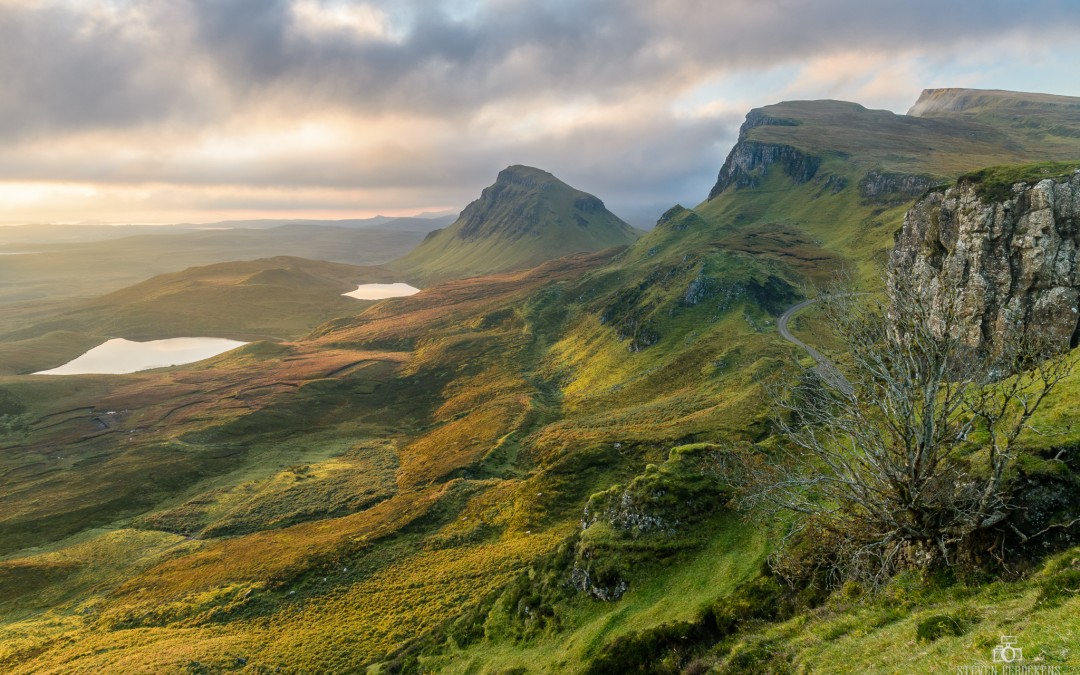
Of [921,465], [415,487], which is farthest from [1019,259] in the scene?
[415,487]

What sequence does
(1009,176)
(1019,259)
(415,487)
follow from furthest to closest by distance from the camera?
(415,487) → (1009,176) → (1019,259)

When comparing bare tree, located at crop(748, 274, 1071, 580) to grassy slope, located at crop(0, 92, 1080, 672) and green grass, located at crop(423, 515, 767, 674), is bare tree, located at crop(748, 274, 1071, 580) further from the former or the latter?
green grass, located at crop(423, 515, 767, 674)

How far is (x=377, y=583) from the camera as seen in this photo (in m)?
52.0

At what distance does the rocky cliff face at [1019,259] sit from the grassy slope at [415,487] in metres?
26.4

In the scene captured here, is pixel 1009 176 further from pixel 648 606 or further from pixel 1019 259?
pixel 648 606

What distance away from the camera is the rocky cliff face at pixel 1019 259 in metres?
43.7

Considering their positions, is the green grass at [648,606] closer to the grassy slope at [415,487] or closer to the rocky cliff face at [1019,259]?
the grassy slope at [415,487]

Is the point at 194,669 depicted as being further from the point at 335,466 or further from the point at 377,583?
the point at 335,466

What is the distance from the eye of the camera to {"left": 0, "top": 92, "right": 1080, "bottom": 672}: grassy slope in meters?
31.6

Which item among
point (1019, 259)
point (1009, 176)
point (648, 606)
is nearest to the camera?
point (648, 606)

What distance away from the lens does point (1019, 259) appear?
1871 inches

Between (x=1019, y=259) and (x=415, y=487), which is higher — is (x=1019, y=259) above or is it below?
above

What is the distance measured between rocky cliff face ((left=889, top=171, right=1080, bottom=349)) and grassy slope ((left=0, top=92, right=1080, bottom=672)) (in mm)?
26387

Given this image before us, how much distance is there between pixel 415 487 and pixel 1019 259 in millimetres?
81131
